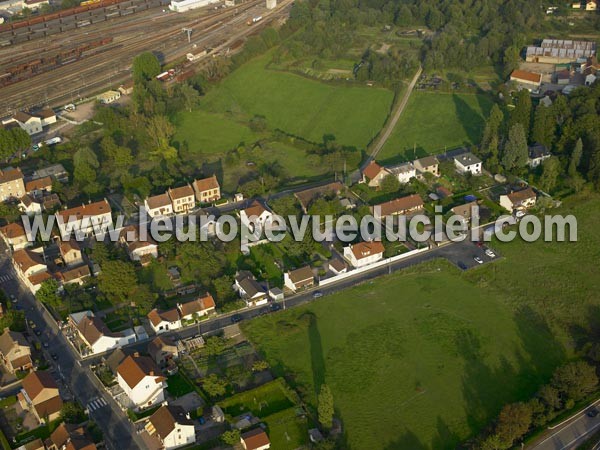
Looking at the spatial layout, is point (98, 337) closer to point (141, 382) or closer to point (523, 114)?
point (141, 382)

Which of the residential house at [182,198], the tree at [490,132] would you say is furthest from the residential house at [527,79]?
the residential house at [182,198]

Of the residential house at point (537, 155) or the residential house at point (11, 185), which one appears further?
the residential house at point (537, 155)

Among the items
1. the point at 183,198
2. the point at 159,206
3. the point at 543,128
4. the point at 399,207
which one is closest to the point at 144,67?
the point at 183,198

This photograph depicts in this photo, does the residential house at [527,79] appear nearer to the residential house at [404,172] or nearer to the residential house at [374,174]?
the residential house at [404,172]

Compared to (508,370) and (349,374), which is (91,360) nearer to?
(349,374)

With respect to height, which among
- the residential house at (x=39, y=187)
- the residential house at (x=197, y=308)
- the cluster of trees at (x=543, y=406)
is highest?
the residential house at (x=39, y=187)

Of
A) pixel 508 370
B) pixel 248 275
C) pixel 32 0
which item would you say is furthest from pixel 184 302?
pixel 32 0

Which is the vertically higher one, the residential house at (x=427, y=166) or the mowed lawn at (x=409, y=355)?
the residential house at (x=427, y=166)
